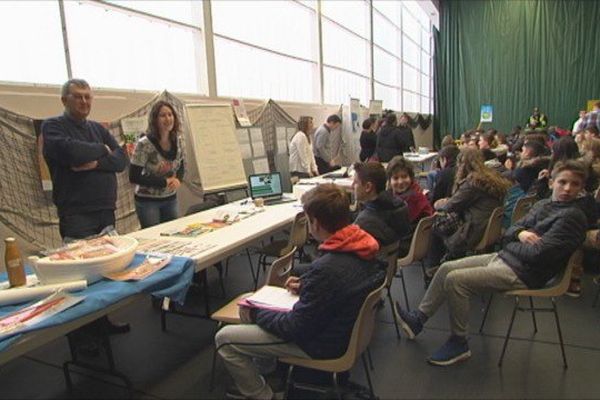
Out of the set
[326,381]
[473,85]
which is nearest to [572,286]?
[326,381]

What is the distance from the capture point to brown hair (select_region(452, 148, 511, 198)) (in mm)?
2930

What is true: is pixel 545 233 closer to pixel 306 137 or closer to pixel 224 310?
pixel 224 310

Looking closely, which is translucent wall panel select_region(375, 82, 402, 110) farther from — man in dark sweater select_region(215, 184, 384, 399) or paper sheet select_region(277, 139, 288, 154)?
man in dark sweater select_region(215, 184, 384, 399)

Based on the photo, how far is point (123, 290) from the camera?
157 cm

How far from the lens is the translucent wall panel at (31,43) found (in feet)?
9.71

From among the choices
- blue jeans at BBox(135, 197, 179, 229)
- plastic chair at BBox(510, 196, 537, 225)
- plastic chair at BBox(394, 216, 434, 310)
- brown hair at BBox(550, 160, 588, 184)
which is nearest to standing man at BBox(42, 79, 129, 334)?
blue jeans at BBox(135, 197, 179, 229)

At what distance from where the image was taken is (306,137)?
5.45 metres

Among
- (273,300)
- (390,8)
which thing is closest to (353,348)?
(273,300)

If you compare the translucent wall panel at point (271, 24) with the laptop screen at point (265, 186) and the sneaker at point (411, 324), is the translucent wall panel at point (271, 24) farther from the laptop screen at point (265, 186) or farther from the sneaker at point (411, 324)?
the sneaker at point (411, 324)

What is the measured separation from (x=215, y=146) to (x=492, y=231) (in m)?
2.78

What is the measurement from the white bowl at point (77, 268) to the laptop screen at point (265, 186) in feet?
5.81

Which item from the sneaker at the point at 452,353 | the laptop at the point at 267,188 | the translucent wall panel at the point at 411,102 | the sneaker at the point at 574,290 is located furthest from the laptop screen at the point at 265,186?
the translucent wall panel at the point at 411,102

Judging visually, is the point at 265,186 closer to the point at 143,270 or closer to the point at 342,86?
the point at 143,270

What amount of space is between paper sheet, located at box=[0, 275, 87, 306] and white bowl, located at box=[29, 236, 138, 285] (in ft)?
0.10
